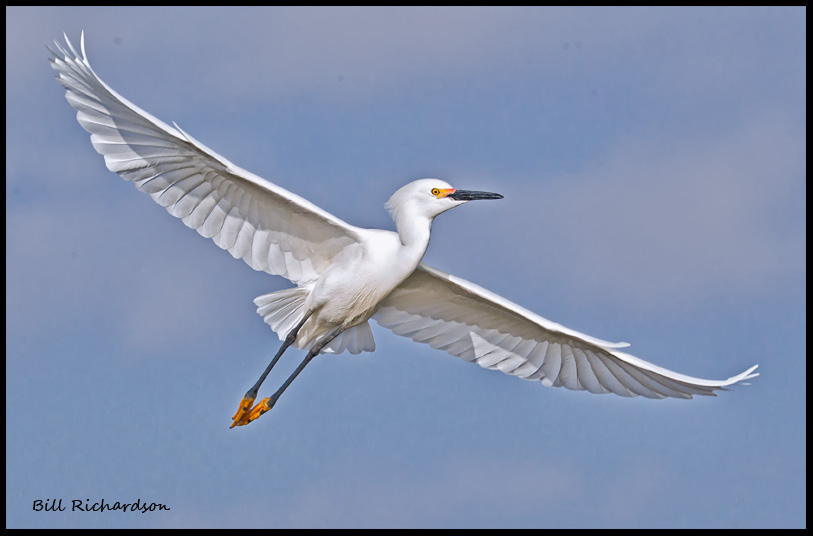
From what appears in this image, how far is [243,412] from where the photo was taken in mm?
14625

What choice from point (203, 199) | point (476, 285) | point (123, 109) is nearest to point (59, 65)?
point (123, 109)

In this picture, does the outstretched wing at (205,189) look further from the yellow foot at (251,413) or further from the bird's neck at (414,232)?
the yellow foot at (251,413)

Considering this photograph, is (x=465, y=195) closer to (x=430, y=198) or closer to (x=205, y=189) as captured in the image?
(x=430, y=198)

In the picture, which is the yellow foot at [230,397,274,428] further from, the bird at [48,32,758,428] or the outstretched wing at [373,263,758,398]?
the outstretched wing at [373,263,758,398]

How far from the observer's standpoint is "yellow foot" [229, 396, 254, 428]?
1462 cm

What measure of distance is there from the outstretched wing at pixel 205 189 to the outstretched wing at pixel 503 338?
4.87ft

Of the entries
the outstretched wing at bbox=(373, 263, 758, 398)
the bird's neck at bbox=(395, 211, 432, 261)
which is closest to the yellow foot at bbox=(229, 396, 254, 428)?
the outstretched wing at bbox=(373, 263, 758, 398)

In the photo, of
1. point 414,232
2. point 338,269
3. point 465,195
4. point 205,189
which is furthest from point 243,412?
point 465,195

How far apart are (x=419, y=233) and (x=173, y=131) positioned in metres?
2.99

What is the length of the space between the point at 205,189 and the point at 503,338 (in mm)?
4389

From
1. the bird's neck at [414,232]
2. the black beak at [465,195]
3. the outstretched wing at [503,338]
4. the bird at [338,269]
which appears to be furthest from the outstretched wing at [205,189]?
the outstretched wing at [503,338]

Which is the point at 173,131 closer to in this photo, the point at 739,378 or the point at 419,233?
the point at 419,233

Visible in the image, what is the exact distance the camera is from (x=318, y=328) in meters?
14.9

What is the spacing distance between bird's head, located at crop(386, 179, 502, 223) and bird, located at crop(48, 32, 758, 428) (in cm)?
1
